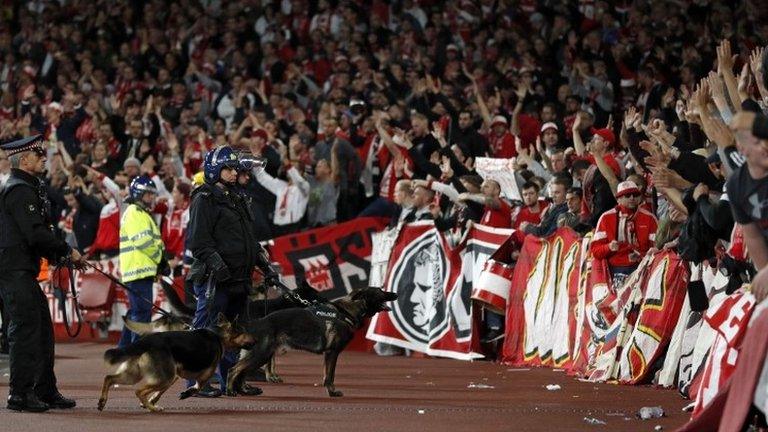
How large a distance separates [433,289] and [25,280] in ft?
27.0

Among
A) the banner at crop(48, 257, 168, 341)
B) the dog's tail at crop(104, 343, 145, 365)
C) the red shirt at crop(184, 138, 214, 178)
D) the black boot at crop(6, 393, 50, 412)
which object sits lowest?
the banner at crop(48, 257, 168, 341)

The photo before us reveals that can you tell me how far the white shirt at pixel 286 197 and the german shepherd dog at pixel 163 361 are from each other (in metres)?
9.20

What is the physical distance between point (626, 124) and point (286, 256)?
7.50 metres

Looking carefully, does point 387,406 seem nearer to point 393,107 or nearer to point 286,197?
point 286,197

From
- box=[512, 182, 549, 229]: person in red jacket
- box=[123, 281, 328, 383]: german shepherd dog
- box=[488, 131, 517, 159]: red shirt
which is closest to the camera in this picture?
box=[123, 281, 328, 383]: german shepherd dog

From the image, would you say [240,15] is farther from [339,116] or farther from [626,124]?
[626,124]

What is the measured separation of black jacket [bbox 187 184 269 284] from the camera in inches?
495

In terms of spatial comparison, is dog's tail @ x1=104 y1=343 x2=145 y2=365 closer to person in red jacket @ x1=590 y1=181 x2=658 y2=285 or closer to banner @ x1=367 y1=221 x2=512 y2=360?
person in red jacket @ x1=590 y1=181 x2=658 y2=285

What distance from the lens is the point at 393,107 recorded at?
2141cm

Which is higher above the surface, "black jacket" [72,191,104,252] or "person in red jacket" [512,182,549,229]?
"person in red jacket" [512,182,549,229]

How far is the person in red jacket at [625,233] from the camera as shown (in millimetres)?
14555

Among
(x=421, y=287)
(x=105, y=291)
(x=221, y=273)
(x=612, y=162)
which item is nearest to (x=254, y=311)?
(x=221, y=273)

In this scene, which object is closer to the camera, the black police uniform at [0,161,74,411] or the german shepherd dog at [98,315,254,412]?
the german shepherd dog at [98,315,254,412]

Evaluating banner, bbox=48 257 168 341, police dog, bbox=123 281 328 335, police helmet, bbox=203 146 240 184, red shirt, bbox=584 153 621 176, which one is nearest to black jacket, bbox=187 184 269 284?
police helmet, bbox=203 146 240 184
